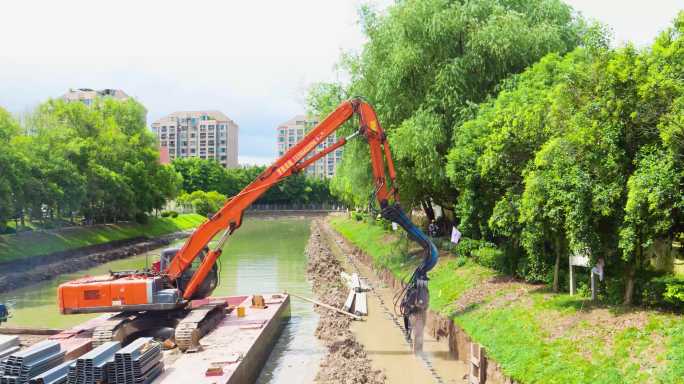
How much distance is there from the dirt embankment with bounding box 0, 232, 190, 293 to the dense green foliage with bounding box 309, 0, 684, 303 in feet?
58.9

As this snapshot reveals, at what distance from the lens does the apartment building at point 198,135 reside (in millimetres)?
182125

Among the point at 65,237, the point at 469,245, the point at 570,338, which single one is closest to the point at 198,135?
the point at 65,237

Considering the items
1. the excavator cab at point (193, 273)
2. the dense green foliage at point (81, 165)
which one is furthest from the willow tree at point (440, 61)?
the dense green foliage at point (81, 165)

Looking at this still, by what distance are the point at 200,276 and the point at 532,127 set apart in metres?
9.91

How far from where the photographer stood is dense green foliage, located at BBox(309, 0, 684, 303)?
11531mm

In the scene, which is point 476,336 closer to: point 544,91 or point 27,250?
point 544,91

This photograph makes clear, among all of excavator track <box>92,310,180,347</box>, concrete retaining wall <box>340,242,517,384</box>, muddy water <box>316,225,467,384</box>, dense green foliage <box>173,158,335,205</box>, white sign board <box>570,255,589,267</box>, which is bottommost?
muddy water <box>316,225,467,384</box>

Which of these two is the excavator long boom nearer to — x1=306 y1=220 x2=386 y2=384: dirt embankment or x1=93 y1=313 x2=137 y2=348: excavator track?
x1=93 y1=313 x2=137 y2=348: excavator track

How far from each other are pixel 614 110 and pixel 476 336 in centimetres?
605

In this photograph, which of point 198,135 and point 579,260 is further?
point 198,135

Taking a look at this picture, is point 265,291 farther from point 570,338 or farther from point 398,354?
point 570,338

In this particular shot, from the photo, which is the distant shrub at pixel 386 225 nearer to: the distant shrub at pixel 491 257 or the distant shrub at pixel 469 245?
the distant shrub at pixel 469 245

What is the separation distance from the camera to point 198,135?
183 m

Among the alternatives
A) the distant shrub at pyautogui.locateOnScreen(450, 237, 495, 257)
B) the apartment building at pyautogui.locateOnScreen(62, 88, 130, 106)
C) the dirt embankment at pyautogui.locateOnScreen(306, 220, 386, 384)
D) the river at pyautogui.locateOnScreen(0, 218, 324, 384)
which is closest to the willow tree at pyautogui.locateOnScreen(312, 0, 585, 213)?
the distant shrub at pyautogui.locateOnScreen(450, 237, 495, 257)
